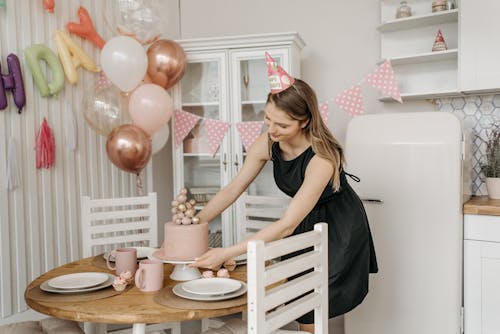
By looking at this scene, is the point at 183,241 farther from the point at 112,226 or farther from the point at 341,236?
the point at 112,226

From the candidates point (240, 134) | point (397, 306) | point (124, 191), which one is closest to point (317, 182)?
point (397, 306)

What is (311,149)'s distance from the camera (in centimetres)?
186

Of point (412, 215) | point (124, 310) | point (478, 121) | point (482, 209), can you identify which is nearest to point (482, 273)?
point (482, 209)

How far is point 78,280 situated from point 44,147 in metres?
1.26

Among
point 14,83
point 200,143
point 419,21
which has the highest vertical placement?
point 419,21

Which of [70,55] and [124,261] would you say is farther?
[70,55]

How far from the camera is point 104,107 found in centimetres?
279

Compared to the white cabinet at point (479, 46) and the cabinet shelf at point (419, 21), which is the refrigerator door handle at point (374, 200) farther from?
the cabinet shelf at point (419, 21)

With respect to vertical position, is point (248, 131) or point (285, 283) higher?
point (248, 131)

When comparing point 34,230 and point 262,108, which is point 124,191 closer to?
point 34,230

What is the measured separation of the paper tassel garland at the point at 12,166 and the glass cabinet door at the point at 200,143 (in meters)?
1.08

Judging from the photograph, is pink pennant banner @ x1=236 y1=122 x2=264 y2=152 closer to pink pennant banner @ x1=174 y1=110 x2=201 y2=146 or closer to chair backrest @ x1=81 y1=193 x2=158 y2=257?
pink pennant banner @ x1=174 y1=110 x2=201 y2=146

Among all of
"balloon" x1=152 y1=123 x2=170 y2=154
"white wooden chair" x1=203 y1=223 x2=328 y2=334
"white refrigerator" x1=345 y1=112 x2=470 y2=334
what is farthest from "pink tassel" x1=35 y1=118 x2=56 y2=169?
"white wooden chair" x1=203 y1=223 x2=328 y2=334

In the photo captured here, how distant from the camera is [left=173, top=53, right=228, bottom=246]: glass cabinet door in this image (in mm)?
3275
